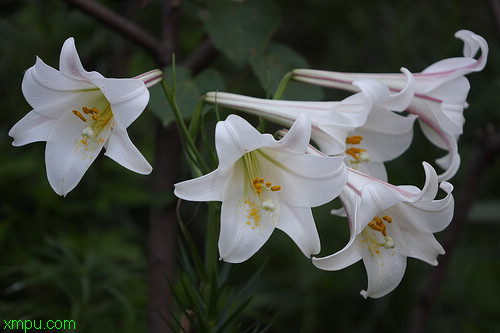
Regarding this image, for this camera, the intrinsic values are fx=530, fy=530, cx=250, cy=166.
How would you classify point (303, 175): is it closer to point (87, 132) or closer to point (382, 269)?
point (382, 269)

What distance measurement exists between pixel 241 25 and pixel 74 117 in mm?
453

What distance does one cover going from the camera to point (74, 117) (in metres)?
0.95

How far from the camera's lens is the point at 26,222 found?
1.54 metres

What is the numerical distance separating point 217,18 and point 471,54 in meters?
0.55

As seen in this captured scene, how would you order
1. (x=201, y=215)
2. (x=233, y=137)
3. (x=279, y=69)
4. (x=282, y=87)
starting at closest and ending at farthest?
(x=233, y=137) → (x=282, y=87) → (x=279, y=69) → (x=201, y=215)

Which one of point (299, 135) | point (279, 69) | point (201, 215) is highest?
point (299, 135)

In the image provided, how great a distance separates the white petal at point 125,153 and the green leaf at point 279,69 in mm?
335

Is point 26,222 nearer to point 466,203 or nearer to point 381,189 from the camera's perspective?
point 381,189

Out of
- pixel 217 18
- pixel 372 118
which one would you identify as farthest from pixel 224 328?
pixel 217 18

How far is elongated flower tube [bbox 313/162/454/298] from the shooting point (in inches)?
32.8

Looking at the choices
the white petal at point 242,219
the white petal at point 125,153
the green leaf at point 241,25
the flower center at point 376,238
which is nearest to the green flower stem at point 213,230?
the white petal at point 242,219

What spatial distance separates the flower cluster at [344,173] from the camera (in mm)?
828

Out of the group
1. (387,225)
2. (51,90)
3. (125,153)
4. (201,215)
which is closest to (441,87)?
(387,225)

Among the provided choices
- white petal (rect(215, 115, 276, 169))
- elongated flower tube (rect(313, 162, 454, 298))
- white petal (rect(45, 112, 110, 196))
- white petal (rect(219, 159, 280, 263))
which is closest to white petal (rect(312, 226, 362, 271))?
elongated flower tube (rect(313, 162, 454, 298))
